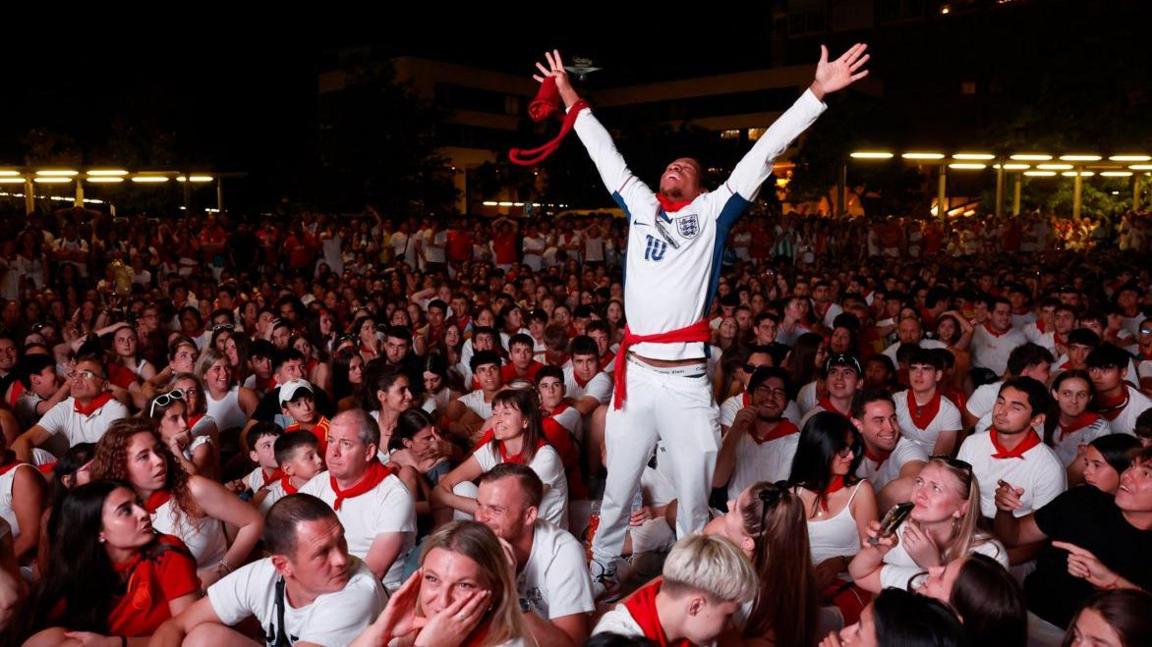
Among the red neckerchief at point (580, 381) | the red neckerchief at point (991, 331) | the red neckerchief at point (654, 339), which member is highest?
the red neckerchief at point (654, 339)

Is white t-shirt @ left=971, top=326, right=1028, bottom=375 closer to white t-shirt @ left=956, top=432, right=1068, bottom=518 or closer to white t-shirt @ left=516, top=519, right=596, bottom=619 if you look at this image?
white t-shirt @ left=956, top=432, right=1068, bottom=518

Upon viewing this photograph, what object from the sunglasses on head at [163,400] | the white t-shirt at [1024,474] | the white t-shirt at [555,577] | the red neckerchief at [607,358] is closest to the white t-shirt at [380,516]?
the white t-shirt at [555,577]

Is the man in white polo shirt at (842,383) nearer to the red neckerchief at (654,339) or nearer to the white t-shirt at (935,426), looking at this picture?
the white t-shirt at (935,426)

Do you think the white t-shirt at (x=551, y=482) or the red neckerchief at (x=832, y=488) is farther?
the white t-shirt at (x=551, y=482)

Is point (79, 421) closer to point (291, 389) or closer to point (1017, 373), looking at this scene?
point (291, 389)

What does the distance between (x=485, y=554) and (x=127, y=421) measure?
242 centimetres

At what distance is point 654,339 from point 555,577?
1224 mm

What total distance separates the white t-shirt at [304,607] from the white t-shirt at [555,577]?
56cm

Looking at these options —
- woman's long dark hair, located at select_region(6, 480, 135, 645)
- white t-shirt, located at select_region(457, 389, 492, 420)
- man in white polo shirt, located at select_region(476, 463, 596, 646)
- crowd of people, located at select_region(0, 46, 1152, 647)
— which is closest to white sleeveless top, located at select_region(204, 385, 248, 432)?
crowd of people, located at select_region(0, 46, 1152, 647)

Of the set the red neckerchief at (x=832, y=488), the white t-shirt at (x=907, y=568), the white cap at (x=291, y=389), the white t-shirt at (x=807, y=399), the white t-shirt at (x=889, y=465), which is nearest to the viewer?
the white t-shirt at (x=907, y=568)

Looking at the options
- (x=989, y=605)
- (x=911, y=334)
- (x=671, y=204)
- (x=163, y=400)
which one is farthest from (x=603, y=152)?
(x=911, y=334)

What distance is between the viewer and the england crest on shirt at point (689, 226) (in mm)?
4145

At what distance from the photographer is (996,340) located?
8.62 m

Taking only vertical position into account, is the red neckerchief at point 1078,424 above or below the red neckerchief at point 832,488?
above
